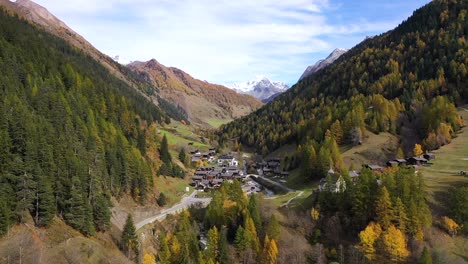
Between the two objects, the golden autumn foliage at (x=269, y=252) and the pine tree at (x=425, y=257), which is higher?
the pine tree at (x=425, y=257)

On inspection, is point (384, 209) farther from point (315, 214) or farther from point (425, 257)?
point (315, 214)

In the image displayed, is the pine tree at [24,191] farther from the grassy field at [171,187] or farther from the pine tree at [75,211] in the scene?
the grassy field at [171,187]

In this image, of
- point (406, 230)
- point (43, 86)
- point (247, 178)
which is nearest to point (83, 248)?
point (43, 86)

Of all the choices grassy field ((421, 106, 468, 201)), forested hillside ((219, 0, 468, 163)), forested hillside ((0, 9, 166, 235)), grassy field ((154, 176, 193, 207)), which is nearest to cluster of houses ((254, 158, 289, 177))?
forested hillside ((219, 0, 468, 163))

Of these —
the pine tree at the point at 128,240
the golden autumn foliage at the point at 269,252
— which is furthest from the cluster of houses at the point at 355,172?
the pine tree at the point at 128,240

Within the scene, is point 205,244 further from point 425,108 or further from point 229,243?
point 425,108

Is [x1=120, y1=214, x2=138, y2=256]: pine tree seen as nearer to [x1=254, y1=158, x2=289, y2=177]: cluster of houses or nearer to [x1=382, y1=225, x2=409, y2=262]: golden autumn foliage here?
[x1=382, y1=225, x2=409, y2=262]: golden autumn foliage
